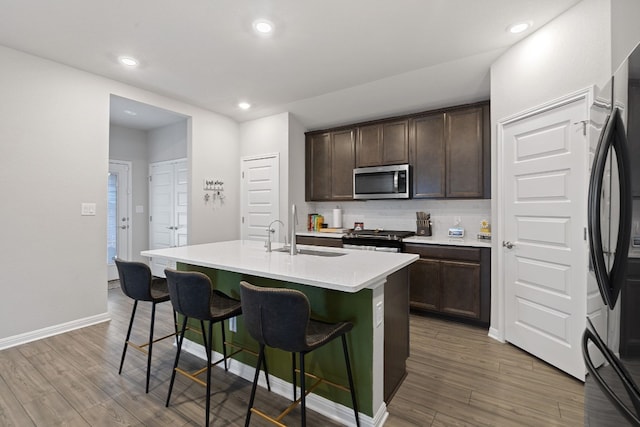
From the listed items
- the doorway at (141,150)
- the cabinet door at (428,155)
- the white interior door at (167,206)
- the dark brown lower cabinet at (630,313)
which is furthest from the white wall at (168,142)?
the dark brown lower cabinet at (630,313)

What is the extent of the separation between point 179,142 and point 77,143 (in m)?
1.92

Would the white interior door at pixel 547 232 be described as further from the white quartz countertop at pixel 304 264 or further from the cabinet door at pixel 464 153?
the white quartz countertop at pixel 304 264

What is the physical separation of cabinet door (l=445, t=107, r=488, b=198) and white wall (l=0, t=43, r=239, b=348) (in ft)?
12.9

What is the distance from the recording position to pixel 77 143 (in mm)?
3311

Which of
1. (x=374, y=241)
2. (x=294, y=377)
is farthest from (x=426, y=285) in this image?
(x=294, y=377)

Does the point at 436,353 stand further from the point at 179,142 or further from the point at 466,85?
the point at 179,142

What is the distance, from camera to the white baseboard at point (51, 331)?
2.84 metres

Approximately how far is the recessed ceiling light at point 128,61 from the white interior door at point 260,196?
2.02m

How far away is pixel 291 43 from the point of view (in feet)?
9.11

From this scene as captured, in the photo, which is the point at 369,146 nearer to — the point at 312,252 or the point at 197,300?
the point at 312,252

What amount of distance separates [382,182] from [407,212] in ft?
1.93

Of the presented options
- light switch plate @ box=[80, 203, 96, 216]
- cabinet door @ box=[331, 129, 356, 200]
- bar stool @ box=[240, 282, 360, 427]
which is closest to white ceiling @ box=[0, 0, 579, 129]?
cabinet door @ box=[331, 129, 356, 200]

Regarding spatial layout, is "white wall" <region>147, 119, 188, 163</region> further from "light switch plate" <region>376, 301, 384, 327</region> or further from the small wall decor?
"light switch plate" <region>376, 301, 384, 327</region>

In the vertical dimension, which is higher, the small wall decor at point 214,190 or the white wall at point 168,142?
the white wall at point 168,142
